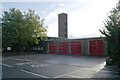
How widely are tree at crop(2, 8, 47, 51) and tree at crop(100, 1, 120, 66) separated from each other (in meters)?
23.8

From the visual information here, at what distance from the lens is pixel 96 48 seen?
3297 cm

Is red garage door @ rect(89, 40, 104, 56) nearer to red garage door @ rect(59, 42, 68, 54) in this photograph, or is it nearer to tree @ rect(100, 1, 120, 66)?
red garage door @ rect(59, 42, 68, 54)

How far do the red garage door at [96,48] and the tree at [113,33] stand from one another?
14.6 m

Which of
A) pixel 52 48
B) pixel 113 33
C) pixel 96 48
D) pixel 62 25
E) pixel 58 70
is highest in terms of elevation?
pixel 62 25

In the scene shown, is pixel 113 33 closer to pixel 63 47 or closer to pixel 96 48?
pixel 96 48

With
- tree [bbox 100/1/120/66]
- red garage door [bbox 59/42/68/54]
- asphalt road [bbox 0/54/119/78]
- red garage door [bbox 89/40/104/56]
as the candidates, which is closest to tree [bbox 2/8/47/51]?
red garage door [bbox 59/42/68/54]

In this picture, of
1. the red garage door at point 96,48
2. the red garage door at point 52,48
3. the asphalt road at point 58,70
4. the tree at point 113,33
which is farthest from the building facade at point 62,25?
the tree at point 113,33

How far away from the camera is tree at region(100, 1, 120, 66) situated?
15508 mm

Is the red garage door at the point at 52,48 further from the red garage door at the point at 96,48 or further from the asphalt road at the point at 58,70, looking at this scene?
the asphalt road at the point at 58,70

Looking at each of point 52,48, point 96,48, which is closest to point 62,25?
point 52,48

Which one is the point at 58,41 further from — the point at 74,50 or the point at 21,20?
the point at 21,20

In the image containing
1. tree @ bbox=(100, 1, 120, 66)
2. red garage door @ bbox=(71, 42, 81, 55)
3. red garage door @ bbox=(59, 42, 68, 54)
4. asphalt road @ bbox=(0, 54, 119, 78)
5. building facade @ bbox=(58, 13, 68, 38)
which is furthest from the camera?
building facade @ bbox=(58, 13, 68, 38)

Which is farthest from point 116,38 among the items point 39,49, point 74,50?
point 39,49

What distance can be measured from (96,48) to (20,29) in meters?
16.0
